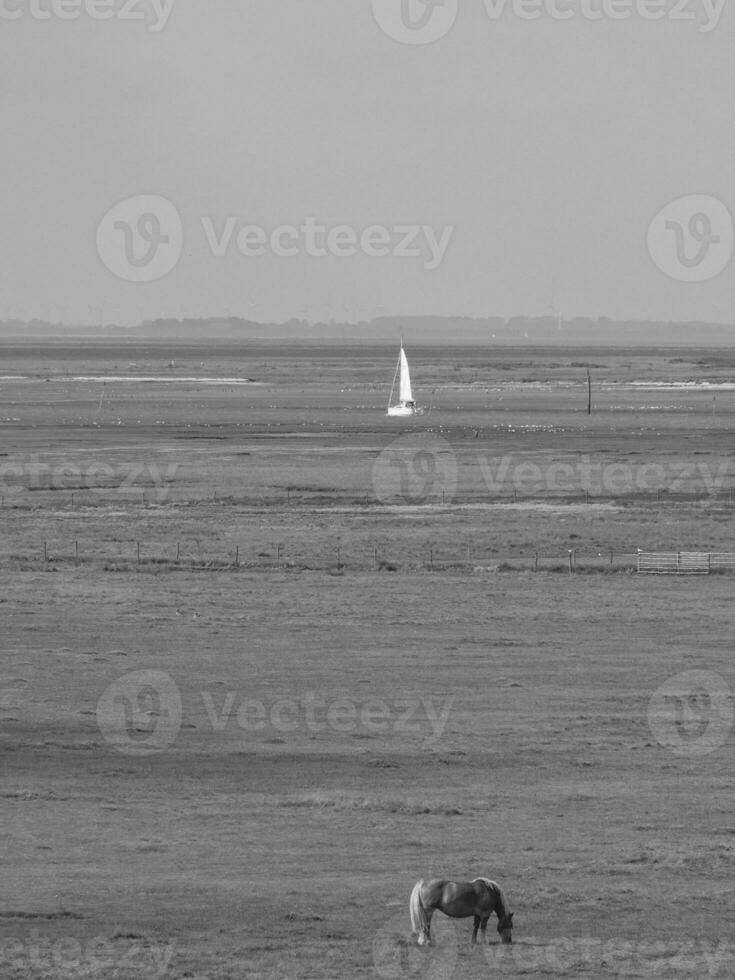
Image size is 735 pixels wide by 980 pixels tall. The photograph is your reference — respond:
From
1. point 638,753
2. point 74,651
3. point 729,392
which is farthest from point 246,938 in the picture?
point 729,392

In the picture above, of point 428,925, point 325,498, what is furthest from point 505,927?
point 325,498

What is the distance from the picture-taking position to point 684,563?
175 feet

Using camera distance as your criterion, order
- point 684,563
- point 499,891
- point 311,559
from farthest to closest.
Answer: point 311,559 < point 684,563 < point 499,891

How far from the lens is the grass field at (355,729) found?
20562mm

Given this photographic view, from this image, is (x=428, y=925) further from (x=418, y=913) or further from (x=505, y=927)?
(x=505, y=927)

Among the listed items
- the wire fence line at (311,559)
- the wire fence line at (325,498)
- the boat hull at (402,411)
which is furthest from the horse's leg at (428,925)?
the boat hull at (402,411)

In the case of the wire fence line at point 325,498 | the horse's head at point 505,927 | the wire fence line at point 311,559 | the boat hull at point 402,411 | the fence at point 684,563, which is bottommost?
the horse's head at point 505,927

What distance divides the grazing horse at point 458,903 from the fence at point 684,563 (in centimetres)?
3353

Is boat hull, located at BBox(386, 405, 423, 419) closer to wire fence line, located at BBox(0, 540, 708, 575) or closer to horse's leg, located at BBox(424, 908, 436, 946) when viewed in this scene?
wire fence line, located at BBox(0, 540, 708, 575)

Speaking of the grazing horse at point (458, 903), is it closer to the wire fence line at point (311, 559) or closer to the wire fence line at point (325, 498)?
the wire fence line at point (311, 559)

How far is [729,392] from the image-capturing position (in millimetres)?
166875

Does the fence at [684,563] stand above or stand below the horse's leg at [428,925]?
above

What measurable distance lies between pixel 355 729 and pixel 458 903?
41.7 ft

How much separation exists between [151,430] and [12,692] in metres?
80.1
